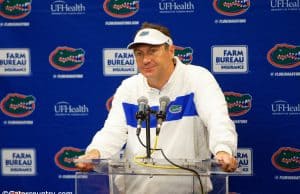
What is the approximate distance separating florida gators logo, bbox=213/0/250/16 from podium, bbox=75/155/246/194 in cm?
184

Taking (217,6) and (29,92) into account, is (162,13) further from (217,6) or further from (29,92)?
(29,92)

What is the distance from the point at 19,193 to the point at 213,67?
6.37 feet

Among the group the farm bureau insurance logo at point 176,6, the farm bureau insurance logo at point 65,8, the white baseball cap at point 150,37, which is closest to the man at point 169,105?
the white baseball cap at point 150,37

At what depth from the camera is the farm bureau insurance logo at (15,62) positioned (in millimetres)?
4016

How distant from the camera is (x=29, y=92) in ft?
13.3

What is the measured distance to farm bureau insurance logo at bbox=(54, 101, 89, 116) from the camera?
13.1 feet

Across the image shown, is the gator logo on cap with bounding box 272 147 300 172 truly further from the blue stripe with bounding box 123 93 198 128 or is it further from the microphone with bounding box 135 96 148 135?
the microphone with bounding box 135 96 148 135

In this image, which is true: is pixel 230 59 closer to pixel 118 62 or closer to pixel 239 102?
pixel 239 102

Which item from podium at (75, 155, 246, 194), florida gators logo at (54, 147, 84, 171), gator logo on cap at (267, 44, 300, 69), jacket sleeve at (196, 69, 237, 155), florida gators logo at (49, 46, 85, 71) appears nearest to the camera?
podium at (75, 155, 246, 194)

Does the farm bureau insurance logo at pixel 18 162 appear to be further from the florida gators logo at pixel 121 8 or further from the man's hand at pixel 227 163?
the man's hand at pixel 227 163

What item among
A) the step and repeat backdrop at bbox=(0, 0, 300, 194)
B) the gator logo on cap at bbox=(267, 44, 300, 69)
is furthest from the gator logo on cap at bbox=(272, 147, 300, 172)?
the gator logo on cap at bbox=(267, 44, 300, 69)

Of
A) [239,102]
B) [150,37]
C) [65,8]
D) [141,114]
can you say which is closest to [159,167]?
[141,114]

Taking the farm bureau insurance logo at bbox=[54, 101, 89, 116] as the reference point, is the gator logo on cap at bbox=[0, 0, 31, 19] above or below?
above

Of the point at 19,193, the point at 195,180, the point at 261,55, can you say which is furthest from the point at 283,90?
the point at 19,193
